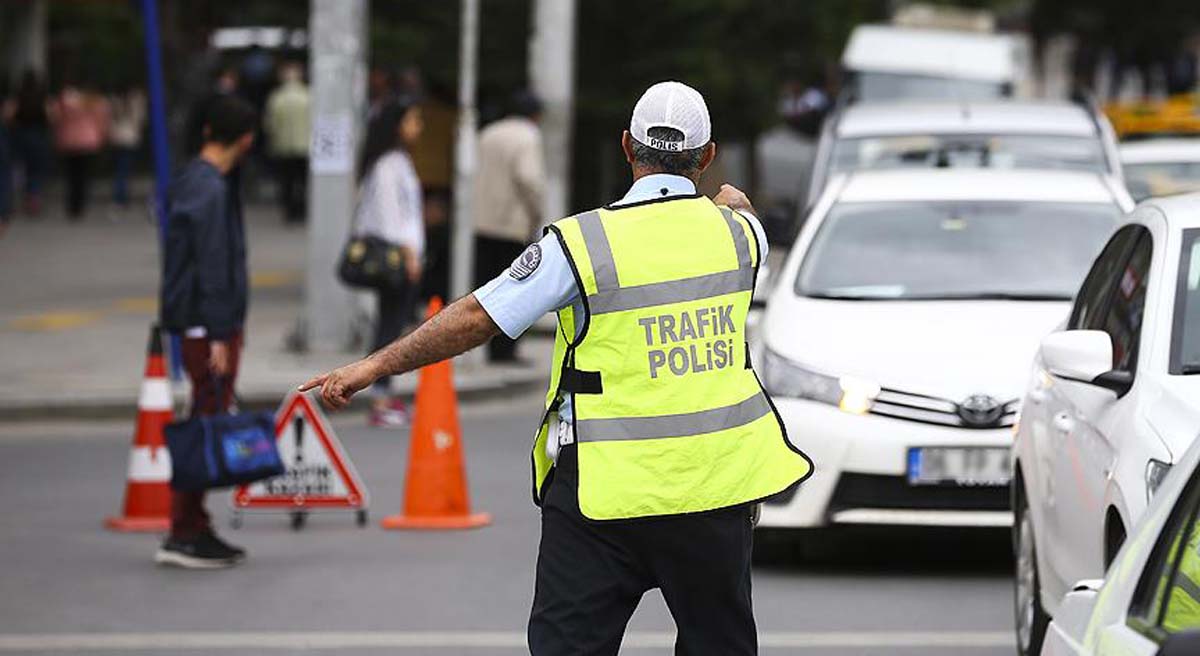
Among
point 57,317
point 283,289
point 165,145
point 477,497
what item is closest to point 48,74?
point 283,289

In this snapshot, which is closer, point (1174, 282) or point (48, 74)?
point (1174, 282)

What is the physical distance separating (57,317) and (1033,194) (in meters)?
10.8

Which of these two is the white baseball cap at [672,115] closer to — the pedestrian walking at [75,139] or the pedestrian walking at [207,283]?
the pedestrian walking at [207,283]

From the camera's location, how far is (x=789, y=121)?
28922 millimetres

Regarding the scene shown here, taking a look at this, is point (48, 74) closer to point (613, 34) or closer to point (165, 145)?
point (613, 34)

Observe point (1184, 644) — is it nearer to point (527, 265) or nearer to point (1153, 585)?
point (1153, 585)

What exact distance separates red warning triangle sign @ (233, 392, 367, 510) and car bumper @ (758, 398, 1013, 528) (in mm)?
2293

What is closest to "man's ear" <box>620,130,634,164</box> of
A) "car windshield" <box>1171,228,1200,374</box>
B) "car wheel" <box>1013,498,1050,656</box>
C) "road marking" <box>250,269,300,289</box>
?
"car windshield" <box>1171,228,1200,374</box>

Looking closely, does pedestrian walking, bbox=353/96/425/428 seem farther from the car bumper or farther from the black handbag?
the car bumper

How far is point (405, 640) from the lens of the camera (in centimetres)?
867

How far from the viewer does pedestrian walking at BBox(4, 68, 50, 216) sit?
1308 inches

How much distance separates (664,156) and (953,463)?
4218 mm

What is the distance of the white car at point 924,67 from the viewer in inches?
1046

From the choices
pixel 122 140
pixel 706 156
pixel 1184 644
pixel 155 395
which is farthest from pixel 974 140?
pixel 122 140
